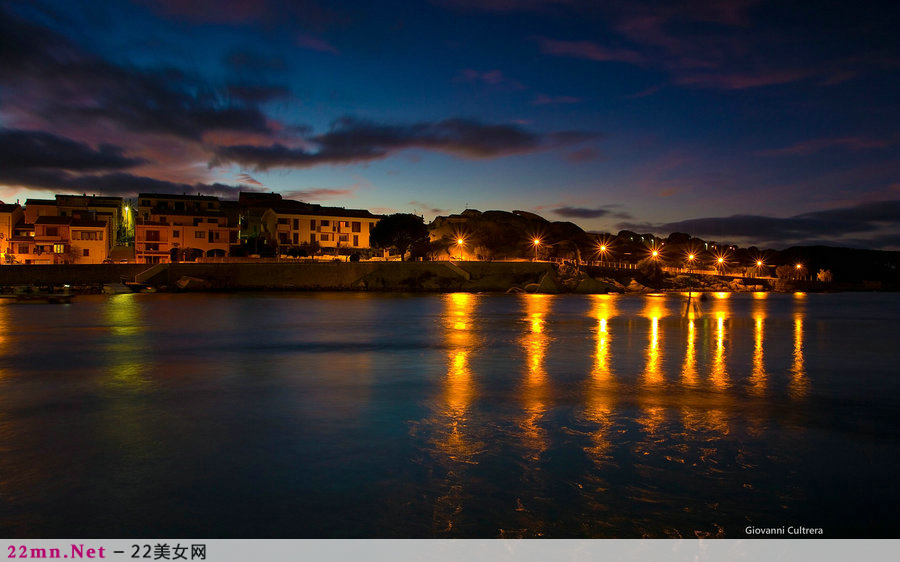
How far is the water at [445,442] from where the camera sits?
7219mm

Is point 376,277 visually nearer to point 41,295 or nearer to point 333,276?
point 333,276

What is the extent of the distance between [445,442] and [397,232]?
3365 inches

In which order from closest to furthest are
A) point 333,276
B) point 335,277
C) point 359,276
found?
point 333,276
point 335,277
point 359,276

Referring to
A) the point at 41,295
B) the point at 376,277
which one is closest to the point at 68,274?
the point at 41,295

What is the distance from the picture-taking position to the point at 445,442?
10.6 metres

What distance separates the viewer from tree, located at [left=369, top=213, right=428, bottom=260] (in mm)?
94938

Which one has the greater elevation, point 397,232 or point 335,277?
point 397,232

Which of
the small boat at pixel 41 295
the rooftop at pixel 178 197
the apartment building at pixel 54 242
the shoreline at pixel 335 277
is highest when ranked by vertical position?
the rooftop at pixel 178 197

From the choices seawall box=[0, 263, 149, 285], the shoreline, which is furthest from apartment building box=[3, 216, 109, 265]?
the shoreline

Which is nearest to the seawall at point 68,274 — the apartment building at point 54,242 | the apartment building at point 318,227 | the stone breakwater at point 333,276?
the stone breakwater at point 333,276

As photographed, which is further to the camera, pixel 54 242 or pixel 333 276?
pixel 333 276

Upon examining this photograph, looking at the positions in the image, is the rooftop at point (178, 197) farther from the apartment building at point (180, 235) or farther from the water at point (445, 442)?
the water at point (445, 442)

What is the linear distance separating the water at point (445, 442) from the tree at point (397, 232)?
232ft
